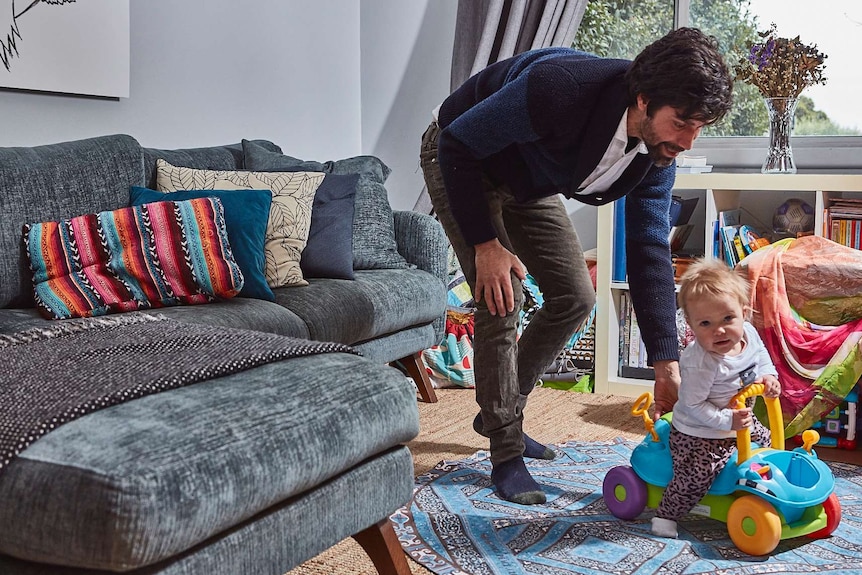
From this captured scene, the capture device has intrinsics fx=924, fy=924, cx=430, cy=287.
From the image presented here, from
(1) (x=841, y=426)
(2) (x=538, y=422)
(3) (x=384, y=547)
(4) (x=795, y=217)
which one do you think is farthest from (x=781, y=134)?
(3) (x=384, y=547)

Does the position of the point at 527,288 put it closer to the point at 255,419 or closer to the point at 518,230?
the point at 518,230

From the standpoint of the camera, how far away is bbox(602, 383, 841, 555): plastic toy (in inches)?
71.7

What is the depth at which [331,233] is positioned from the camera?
2.88 metres

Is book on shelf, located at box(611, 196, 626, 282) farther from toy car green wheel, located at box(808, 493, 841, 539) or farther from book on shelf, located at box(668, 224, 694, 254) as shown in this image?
toy car green wheel, located at box(808, 493, 841, 539)

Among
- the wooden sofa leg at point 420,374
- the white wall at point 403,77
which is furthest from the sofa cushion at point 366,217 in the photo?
the white wall at point 403,77

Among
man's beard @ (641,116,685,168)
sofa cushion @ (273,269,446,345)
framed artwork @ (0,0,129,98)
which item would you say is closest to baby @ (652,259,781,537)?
man's beard @ (641,116,685,168)

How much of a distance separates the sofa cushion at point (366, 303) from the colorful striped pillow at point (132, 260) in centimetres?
21

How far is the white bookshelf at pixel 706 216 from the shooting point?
296 cm

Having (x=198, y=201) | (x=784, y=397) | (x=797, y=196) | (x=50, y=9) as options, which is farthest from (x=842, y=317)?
(x=50, y=9)

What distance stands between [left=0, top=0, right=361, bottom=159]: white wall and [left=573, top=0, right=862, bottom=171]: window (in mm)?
1178

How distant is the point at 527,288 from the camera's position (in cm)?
332

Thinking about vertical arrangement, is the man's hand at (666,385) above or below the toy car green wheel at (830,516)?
above

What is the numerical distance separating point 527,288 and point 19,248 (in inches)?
67.2

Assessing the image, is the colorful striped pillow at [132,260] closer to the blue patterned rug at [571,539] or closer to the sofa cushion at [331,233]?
the sofa cushion at [331,233]
